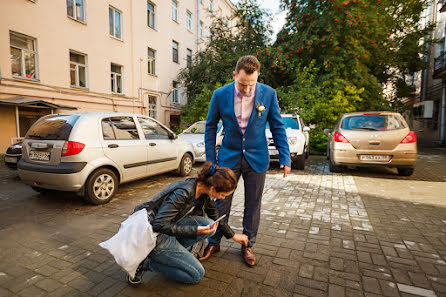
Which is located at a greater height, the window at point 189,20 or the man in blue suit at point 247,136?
the window at point 189,20

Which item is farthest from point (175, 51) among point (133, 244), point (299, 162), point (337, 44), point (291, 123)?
point (133, 244)

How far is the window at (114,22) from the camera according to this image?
1457cm

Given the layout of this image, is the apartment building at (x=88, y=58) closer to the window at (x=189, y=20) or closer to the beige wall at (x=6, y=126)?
the beige wall at (x=6, y=126)

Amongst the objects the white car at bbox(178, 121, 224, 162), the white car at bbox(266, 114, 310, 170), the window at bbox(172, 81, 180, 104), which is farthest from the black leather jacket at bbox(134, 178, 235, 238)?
the window at bbox(172, 81, 180, 104)

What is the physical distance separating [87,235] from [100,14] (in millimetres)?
13836

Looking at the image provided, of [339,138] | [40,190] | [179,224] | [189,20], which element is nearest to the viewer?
[179,224]

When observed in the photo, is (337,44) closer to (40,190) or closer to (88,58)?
(88,58)

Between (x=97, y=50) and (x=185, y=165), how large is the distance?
1024 centimetres

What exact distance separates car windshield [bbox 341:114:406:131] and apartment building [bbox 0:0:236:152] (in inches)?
438

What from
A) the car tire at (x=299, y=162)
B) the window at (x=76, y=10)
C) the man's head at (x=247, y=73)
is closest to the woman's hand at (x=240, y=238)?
the man's head at (x=247, y=73)

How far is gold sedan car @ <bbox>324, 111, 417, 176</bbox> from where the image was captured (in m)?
6.39

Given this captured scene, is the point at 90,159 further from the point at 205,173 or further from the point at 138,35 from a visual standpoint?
the point at 138,35

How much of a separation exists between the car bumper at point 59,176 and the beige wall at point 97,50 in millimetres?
7822

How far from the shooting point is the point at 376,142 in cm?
648
